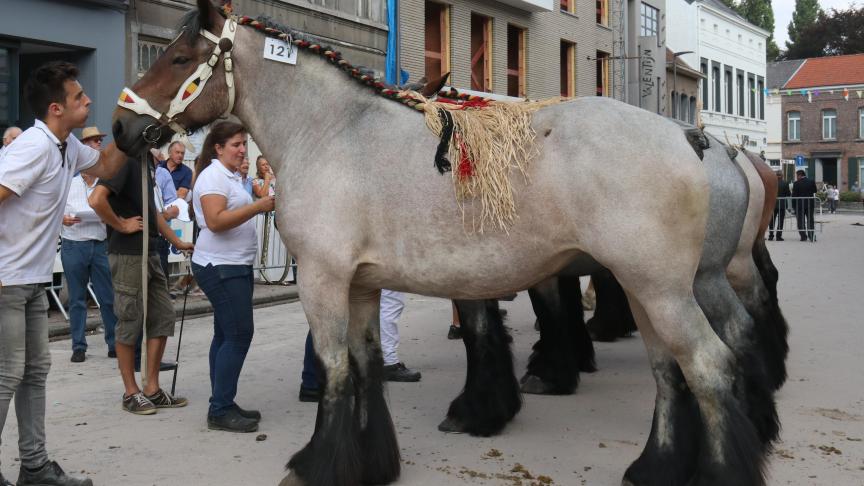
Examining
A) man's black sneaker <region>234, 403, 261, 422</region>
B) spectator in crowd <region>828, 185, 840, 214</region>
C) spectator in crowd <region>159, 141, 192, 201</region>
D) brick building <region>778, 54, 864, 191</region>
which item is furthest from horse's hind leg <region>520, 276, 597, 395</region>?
brick building <region>778, 54, 864, 191</region>

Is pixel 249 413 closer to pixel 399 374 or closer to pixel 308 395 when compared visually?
pixel 308 395

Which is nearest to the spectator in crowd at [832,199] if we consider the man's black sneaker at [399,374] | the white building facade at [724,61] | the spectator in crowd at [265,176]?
the white building facade at [724,61]

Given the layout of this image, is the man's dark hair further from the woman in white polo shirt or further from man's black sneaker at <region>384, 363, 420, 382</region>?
man's black sneaker at <region>384, 363, 420, 382</region>

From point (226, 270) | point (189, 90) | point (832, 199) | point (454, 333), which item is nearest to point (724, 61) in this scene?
point (832, 199)

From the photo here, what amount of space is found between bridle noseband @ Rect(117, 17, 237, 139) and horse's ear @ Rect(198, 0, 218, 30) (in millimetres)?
36

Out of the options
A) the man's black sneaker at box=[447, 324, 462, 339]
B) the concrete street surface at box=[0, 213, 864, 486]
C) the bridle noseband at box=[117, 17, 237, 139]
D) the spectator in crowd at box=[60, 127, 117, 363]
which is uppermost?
the bridle noseband at box=[117, 17, 237, 139]

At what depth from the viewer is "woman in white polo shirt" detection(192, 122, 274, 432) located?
5855 millimetres

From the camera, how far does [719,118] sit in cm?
4756

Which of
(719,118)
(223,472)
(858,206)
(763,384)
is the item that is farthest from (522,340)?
(858,206)

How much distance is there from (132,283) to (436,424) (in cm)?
252

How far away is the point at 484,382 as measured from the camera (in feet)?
19.2

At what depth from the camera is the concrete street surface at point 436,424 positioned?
16.4ft

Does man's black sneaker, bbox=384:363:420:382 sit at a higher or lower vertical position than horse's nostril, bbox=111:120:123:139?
lower

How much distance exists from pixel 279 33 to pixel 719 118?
45.9 m
